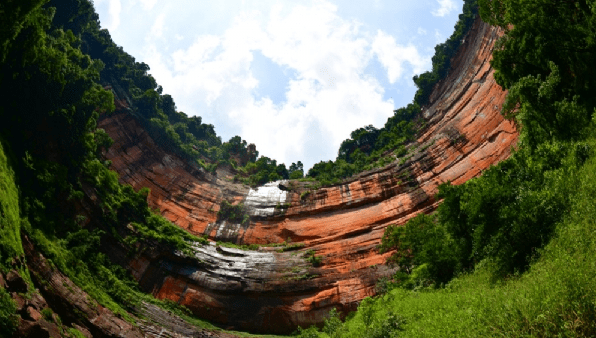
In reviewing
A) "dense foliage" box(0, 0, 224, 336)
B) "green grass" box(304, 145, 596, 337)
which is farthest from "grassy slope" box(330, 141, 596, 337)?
"dense foliage" box(0, 0, 224, 336)

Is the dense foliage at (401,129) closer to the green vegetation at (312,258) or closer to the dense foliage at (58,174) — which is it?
the green vegetation at (312,258)

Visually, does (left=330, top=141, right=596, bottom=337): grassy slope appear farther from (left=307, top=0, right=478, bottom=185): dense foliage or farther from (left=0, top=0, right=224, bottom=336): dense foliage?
(left=307, top=0, right=478, bottom=185): dense foliage

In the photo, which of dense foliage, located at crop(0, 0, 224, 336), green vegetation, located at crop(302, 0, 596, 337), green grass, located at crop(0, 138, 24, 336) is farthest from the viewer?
dense foliage, located at crop(0, 0, 224, 336)

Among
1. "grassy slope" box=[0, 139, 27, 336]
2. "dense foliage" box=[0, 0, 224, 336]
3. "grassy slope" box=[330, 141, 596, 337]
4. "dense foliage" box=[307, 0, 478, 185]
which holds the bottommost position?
"grassy slope" box=[330, 141, 596, 337]

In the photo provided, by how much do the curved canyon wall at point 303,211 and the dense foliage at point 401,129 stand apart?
6.78ft

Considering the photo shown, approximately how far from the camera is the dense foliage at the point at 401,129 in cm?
4272

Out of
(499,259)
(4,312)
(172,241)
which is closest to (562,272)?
(499,259)

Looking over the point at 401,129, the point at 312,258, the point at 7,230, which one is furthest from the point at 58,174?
the point at 401,129

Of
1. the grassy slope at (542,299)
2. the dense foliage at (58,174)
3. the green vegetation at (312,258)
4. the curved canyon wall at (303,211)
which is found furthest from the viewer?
the green vegetation at (312,258)

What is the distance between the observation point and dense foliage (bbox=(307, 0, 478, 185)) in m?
42.7

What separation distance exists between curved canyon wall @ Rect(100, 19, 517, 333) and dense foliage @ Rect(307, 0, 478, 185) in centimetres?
207

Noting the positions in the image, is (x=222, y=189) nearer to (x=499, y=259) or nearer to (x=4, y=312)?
(x=4, y=312)

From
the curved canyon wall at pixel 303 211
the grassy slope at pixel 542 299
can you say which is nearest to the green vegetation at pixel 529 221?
the grassy slope at pixel 542 299

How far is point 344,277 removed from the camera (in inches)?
1153
